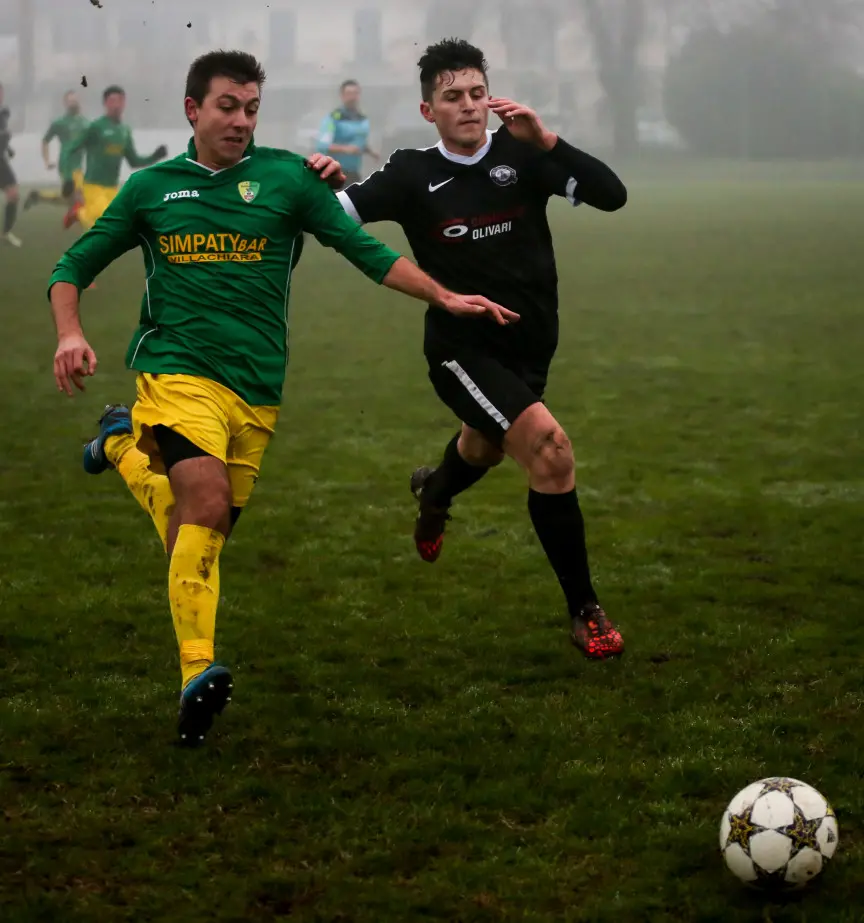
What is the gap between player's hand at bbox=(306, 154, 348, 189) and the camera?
5438 mm

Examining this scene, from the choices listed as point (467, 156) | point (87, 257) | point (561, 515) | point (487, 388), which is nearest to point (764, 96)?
point (467, 156)

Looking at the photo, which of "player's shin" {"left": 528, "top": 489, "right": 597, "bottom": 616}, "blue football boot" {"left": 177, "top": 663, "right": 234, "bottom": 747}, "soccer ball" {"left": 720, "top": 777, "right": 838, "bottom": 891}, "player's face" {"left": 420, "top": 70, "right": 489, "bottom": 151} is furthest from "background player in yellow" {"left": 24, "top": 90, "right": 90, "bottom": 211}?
"soccer ball" {"left": 720, "top": 777, "right": 838, "bottom": 891}

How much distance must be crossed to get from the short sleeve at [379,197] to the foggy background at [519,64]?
144 feet

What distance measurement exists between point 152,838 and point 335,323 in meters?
12.1

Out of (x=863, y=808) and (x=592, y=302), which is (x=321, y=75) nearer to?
(x=592, y=302)

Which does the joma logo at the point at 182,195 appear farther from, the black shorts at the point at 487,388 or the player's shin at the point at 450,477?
the player's shin at the point at 450,477

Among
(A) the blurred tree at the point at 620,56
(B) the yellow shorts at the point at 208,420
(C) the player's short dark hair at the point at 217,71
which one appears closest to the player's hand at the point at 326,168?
(C) the player's short dark hair at the point at 217,71

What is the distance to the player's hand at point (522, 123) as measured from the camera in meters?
5.74

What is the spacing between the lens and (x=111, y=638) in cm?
611

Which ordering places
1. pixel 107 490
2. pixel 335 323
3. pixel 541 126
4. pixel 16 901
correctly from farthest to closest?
pixel 335 323
pixel 107 490
pixel 541 126
pixel 16 901

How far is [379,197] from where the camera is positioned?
604 cm

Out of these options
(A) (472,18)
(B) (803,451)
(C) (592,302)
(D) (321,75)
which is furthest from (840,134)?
(B) (803,451)

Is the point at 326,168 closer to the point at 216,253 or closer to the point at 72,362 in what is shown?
the point at 216,253

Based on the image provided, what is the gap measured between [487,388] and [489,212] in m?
0.70
